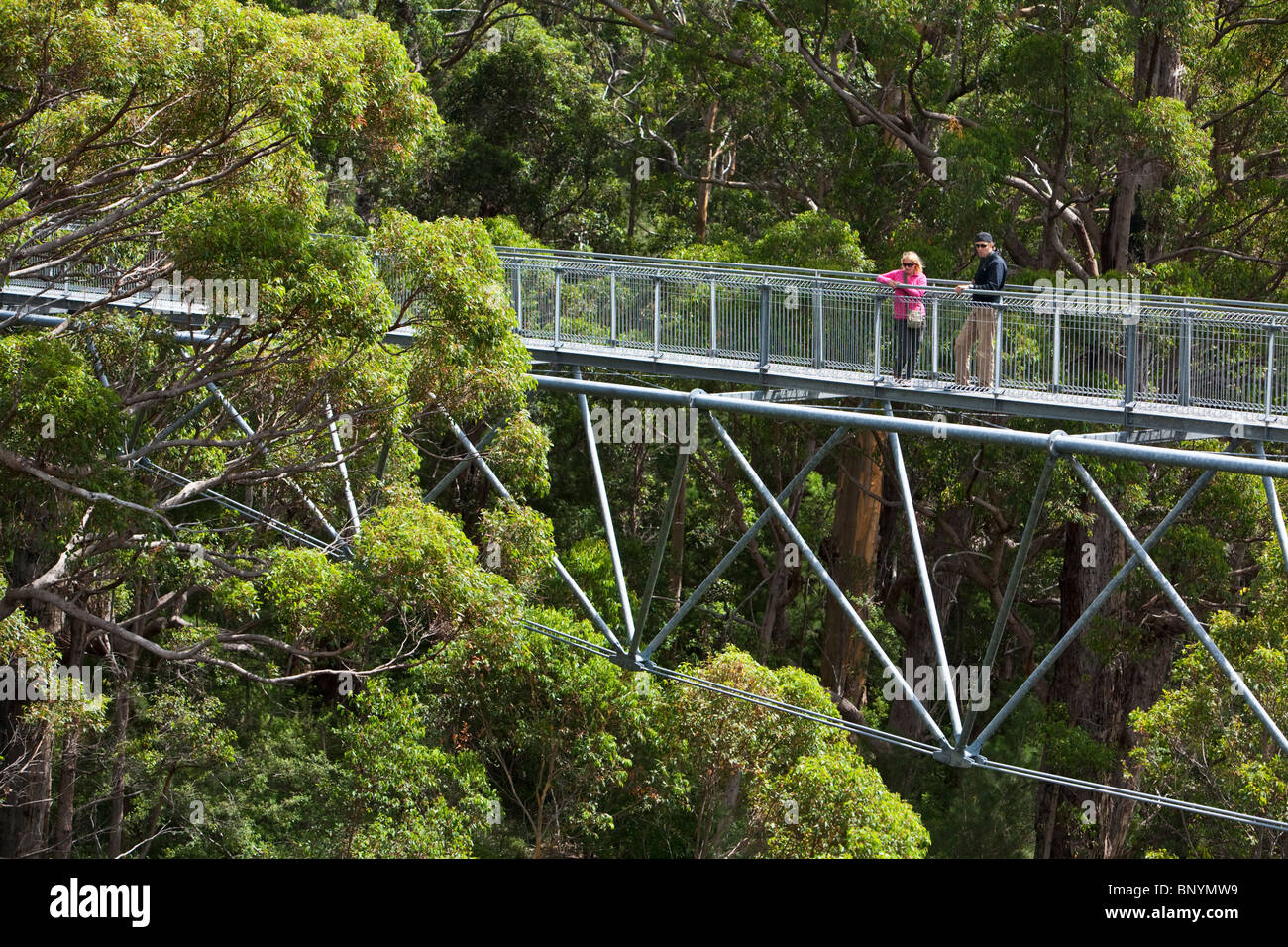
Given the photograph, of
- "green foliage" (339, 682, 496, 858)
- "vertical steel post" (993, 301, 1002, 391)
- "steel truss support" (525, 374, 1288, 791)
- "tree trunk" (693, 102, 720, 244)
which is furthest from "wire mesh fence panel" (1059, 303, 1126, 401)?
"tree trunk" (693, 102, 720, 244)

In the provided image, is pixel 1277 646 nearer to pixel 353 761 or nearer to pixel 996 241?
pixel 996 241

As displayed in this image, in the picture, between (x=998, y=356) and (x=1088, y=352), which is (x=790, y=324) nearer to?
(x=998, y=356)

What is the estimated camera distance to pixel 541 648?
22125 millimetres

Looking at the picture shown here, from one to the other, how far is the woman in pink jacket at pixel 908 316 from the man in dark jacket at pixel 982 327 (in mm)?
433

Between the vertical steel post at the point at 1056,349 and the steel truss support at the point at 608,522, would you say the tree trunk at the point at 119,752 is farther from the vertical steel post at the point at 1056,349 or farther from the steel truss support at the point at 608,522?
the vertical steel post at the point at 1056,349

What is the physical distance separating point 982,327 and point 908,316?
2.52 ft

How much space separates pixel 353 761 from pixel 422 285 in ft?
26.9

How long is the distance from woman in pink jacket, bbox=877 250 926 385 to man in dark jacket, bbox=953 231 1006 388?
0.43 meters

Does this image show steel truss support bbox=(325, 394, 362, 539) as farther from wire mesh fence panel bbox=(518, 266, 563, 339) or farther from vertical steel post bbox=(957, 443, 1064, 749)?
vertical steel post bbox=(957, 443, 1064, 749)

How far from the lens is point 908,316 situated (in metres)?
15.6

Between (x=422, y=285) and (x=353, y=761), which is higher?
(x=422, y=285)

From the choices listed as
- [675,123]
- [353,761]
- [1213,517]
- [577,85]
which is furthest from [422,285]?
[675,123]

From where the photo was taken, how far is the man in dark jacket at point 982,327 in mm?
15109

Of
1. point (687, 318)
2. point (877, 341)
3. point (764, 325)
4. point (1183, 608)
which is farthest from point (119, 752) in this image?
point (1183, 608)
